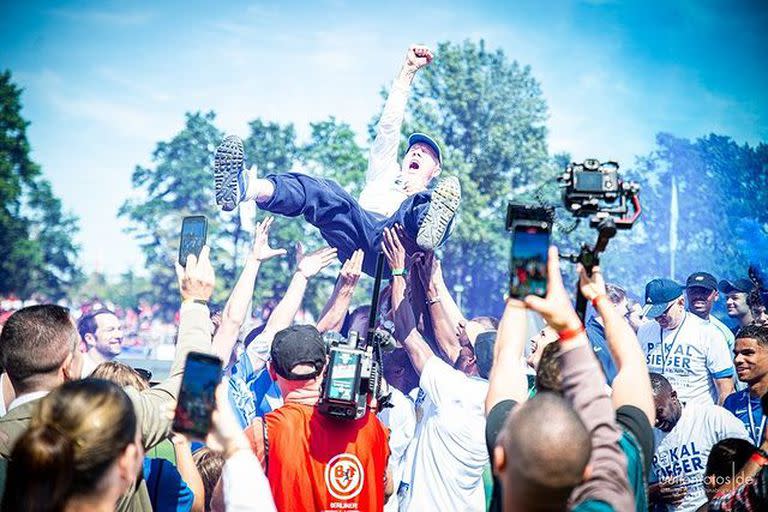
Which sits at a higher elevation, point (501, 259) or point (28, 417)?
point (501, 259)

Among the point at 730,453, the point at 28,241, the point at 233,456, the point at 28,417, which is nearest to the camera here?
the point at 233,456

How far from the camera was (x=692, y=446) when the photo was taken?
4.50 meters

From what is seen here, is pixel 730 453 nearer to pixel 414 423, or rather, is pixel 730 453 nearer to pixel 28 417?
pixel 414 423

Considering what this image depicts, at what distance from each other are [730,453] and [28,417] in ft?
10.2

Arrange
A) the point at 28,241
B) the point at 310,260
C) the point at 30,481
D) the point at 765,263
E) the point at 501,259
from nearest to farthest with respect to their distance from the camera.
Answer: the point at 30,481 < the point at 310,260 < the point at 765,263 < the point at 501,259 < the point at 28,241

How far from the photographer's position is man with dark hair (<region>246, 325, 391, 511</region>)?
309cm

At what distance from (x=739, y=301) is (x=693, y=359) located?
1328 mm

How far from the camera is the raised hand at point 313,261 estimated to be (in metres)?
5.39

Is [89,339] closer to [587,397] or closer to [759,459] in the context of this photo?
[587,397]

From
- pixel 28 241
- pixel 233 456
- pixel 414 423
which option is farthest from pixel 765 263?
pixel 28 241

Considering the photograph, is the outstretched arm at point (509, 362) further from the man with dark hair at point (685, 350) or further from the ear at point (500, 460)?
the man with dark hair at point (685, 350)

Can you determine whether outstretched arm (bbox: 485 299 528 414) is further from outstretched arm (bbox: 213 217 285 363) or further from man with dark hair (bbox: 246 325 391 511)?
outstretched arm (bbox: 213 217 285 363)

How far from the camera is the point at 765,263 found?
7754 millimetres

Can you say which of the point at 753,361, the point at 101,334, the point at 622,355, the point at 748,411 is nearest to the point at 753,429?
the point at 748,411
